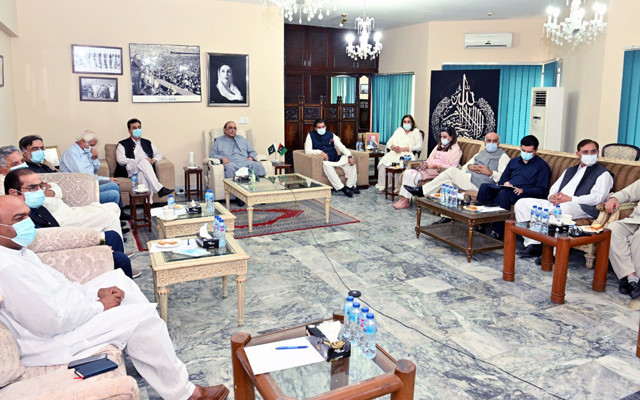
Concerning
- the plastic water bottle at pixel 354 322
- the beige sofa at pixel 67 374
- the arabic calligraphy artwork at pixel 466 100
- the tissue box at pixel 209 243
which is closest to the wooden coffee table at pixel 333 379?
the plastic water bottle at pixel 354 322

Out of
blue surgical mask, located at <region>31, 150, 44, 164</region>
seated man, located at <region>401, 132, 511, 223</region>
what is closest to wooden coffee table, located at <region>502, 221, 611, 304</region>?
seated man, located at <region>401, 132, 511, 223</region>

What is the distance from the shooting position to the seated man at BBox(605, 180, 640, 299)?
4.12 metres

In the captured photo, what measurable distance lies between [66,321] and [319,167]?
5.94m

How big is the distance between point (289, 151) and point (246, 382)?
27.6 feet

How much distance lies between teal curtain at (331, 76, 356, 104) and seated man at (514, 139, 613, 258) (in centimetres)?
655

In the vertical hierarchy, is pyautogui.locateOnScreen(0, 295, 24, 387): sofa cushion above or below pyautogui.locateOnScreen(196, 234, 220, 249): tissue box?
below

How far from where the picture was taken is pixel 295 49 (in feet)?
34.3

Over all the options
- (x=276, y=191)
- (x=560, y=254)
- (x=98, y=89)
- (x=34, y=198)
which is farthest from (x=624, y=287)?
(x=98, y=89)

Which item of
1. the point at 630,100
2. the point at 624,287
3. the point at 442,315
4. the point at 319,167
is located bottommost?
the point at 442,315

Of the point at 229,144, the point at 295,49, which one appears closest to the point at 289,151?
the point at 295,49

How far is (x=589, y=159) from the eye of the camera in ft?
16.2

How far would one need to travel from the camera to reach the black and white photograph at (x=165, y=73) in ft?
25.0

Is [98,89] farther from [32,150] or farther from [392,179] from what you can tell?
[392,179]

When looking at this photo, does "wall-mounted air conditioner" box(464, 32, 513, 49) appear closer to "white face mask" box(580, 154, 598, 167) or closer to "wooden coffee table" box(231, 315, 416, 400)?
"white face mask" box(580, 154, 598, 167)
